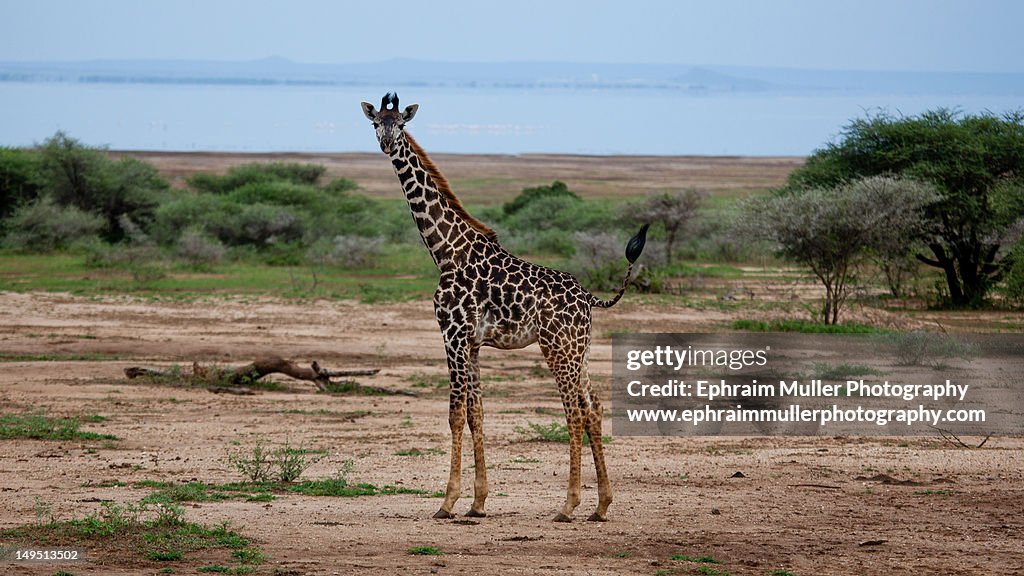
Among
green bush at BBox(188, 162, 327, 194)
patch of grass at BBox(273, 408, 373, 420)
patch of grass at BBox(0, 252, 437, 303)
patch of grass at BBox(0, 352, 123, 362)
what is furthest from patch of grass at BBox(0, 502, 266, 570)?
green bush at BBox(188, 162, 327, 194)

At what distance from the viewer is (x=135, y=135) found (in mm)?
131750

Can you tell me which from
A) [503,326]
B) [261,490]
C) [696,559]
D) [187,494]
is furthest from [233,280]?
[696,559]

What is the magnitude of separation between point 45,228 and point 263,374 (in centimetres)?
1944

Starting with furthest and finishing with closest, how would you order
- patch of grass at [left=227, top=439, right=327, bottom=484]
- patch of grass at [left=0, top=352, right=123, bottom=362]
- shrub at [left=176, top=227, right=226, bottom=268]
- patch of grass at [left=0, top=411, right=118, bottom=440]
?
shrub at [left=176, top=227, right=226, bottom=268]
patch of grass at [left=0, top=352, right=123, bottom=362]
patch of grass at [left=0, top=411, right=118, bottom=440]
patch of grass at [left=227, top=439, right=327, bottom=484]

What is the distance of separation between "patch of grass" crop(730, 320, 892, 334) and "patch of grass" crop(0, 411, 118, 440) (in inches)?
475

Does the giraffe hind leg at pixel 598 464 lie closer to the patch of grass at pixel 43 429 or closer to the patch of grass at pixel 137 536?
the patch of grass at pixel 137 536

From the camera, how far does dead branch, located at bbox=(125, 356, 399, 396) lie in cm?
1580

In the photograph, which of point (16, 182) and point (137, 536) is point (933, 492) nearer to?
point (137, 536)

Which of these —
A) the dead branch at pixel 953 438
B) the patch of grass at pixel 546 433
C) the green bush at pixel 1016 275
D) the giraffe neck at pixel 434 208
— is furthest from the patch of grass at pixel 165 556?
the green bush at pixel 1016 275

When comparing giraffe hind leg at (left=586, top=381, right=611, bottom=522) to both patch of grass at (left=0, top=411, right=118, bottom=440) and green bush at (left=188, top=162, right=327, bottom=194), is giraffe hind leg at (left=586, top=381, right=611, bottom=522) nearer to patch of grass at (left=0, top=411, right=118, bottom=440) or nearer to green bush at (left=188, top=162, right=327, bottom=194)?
patch of grass at (left=0, top=411, right=118, bottom=440)

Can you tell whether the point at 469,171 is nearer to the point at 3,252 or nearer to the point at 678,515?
the point at 3,252

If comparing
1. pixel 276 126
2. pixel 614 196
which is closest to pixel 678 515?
pixel 614 196

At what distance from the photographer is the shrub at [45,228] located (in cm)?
3266

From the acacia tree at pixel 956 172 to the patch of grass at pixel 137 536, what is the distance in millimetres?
19177
